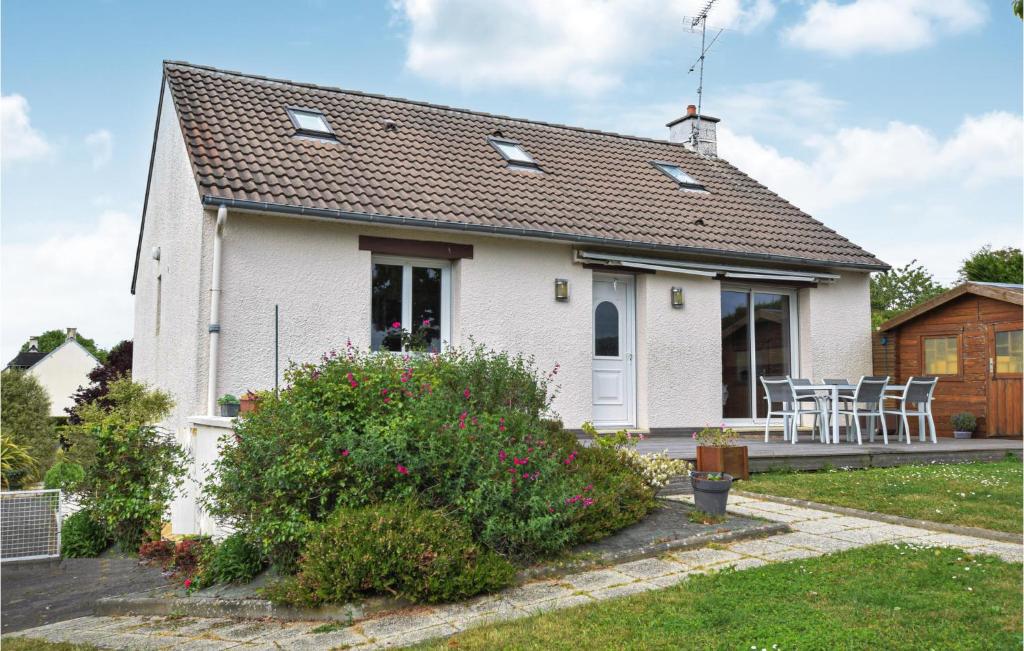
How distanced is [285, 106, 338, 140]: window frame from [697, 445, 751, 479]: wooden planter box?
7.37m

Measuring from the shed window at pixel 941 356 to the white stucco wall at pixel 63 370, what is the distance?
48.6 metres

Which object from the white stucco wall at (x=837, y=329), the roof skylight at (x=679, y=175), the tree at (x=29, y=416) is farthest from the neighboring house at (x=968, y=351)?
the tree at (x=29, y=416)

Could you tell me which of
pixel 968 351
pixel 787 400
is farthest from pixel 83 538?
pixel 968 351

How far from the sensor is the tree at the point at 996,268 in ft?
70.2

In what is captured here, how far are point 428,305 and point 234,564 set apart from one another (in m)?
5.65

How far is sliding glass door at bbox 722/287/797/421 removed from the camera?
12633 millimetres

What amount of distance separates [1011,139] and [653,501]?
473 centimetres

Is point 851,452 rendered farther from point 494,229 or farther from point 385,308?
point 385,308

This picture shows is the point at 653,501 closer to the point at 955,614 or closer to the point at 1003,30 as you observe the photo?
the point at 955,614

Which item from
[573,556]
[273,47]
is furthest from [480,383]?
[273,47]

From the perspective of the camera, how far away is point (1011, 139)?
712cm

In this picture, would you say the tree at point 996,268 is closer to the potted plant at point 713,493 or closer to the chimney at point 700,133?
the chimney at point 700,133

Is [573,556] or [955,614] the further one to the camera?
[573,556]

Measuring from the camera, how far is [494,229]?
10484mm
